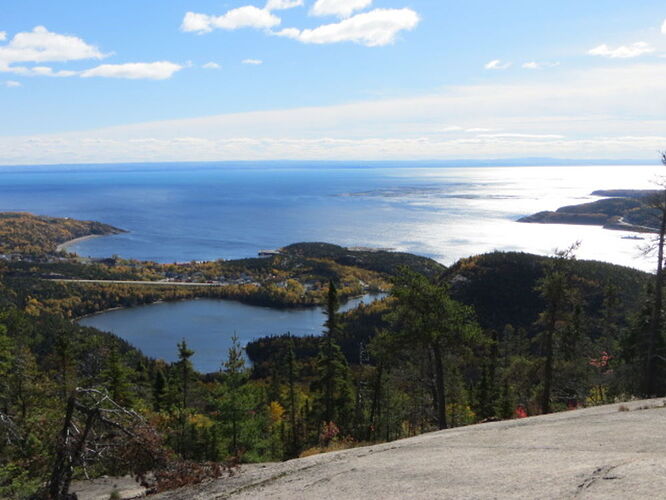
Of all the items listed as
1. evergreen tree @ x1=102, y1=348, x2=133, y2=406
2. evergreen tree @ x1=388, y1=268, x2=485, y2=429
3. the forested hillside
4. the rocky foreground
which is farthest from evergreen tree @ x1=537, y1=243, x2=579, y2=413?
evergreen tree @ x1=102, y1=348, x2=133, y2=406

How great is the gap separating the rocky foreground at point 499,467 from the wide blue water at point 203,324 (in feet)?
297

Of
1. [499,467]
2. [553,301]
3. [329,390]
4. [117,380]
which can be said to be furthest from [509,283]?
[499,467]

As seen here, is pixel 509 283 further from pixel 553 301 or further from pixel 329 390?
pixel 553 301

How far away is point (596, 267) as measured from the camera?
103438 millimetres

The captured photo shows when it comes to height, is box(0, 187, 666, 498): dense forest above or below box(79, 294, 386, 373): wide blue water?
above

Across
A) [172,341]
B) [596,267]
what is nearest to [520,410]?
[596,267]

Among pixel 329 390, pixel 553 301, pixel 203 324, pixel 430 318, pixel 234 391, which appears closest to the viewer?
pixel 430 318

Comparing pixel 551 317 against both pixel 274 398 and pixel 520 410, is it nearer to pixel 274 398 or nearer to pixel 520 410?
pixel 520 410

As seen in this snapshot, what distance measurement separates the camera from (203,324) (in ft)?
445

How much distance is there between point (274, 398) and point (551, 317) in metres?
44.7

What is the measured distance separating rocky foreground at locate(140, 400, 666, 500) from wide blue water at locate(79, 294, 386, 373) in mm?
90621

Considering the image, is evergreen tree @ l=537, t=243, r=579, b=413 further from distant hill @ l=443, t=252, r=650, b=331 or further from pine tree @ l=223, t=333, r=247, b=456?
distant hill @ l=443, t=252, r=650, b=331

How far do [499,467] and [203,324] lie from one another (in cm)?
13290

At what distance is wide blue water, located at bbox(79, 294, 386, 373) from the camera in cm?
11425
